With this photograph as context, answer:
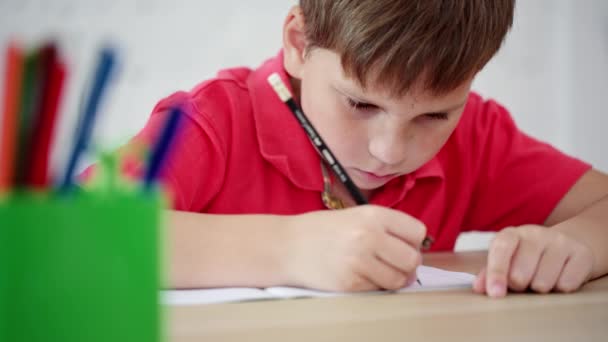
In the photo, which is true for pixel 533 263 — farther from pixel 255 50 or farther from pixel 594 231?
pixel 255 50

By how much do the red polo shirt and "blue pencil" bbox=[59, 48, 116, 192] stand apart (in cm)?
46

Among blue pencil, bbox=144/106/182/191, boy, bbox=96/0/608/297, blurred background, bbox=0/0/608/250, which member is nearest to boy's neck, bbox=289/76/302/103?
boy, bbox=96/0/608/297

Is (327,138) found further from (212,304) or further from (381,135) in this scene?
(212,304)

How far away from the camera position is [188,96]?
2.77ft

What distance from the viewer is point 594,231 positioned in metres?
0.76

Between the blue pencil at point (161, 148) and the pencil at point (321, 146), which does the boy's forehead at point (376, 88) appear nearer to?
the pencil at point (321, 146)

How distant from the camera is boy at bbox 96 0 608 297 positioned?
59 centimetres

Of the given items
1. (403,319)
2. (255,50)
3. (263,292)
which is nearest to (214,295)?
(263,292)

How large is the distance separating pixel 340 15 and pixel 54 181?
1.79ft

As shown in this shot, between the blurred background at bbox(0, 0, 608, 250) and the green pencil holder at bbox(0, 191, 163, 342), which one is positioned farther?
the blurred background at bbox(0, 0, 608, 250)

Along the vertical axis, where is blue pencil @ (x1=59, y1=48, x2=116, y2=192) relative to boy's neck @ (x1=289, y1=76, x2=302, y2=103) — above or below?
above

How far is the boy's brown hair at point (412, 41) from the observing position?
0.69 metres

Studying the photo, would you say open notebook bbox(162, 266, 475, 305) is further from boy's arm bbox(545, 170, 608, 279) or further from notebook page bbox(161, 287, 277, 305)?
boy's arm bbox(545, 170, 608, 279)

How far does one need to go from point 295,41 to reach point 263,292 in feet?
1.25
